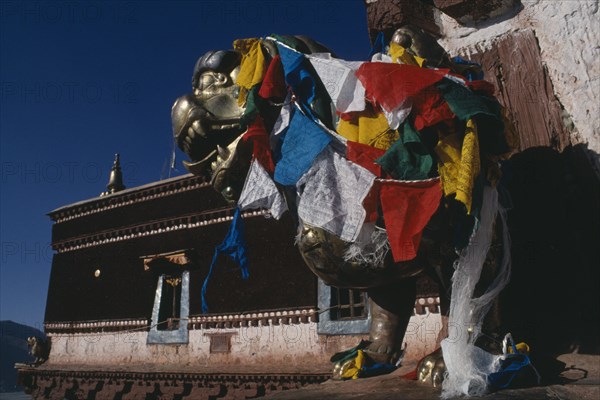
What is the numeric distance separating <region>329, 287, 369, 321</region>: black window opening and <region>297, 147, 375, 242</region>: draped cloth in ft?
23.0

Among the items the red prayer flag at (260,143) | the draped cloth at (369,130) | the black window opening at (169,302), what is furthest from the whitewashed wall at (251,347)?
the draped cloth at (369,130)

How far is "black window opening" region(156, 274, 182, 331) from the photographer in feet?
37.2

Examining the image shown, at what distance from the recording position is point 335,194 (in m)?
1.79

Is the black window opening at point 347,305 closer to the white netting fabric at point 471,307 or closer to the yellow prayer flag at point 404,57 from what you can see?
the white netting fabric at point 471,307

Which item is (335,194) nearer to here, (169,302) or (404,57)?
(404,57)

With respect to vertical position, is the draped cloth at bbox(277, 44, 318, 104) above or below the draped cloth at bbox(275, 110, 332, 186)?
above

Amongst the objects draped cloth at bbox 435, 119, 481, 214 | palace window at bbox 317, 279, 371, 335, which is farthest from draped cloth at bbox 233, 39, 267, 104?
palace window at bbox 317, 279, 371, 335

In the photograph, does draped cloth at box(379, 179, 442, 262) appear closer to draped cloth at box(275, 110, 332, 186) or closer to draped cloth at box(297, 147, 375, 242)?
draped cloth at box(297, 147, 375, 242)

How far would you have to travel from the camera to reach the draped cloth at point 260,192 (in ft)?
6.72

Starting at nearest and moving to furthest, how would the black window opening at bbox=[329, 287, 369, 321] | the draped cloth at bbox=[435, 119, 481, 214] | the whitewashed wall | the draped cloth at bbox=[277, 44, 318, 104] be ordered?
the draped cloth at bbox=[435, 119, 481, 214]
the draped cloth at bbox=[277, 44, 318, 104]
the whitewashed wall
the black window opening at bbox=[329, 287, 369, 321]

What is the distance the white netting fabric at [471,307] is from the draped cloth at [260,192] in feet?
2.61

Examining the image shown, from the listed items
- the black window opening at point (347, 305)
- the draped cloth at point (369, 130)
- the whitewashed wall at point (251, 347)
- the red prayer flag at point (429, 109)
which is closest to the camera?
the red prayer flag at point (429, 109)

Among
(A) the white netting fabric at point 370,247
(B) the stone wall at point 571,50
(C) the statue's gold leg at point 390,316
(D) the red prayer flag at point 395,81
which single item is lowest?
(C) the statue's gold leg at point 390,316

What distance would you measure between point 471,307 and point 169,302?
435 inches
